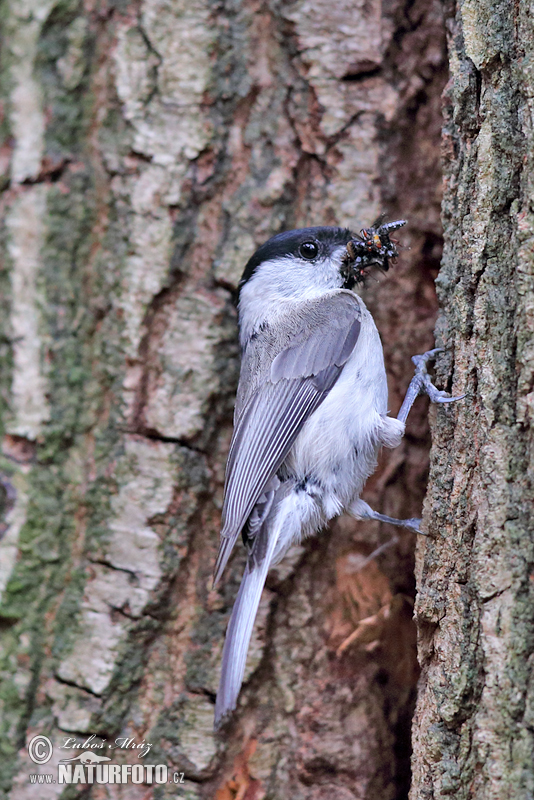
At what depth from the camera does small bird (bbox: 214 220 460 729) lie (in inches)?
77.0

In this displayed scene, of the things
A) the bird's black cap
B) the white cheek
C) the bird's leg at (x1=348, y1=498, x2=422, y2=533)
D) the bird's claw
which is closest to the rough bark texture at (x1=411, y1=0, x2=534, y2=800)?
the bird's claw

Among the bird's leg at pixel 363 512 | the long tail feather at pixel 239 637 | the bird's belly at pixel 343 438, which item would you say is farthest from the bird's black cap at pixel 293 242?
the long tail feather at pixel 239 637

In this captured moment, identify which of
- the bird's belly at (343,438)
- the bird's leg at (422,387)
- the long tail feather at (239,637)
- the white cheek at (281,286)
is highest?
the white cheek at (281,286)

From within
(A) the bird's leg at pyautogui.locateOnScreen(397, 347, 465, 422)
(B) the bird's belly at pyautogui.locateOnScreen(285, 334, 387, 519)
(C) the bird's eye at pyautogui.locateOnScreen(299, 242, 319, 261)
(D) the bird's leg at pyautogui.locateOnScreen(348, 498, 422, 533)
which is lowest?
(D) the bird's leg at pyautogui.locateOnScreen(348, 498, 422, 533)

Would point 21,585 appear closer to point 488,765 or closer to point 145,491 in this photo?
point 145,491

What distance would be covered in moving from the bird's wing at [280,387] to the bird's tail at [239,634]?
0.10 meters

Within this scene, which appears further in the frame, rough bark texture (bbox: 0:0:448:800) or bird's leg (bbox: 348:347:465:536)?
rough bark texture (bbox: 0:0:448:800)

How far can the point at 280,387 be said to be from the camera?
209cm

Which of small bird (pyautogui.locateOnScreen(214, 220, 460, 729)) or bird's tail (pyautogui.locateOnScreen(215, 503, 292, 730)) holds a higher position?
small bird (pyautogui.locateOnScreen(214, 220, 460, 729))

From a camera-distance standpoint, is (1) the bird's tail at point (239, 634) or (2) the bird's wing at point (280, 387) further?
(2) the bird's wing at point (280, 387)

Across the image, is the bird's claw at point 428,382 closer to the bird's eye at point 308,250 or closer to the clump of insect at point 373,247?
the clump of insect at point 373,247

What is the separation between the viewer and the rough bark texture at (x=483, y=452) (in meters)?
1.33

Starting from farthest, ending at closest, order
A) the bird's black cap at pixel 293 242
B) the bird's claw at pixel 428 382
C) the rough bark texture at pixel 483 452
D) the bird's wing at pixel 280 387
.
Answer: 1. the bird's black cap at pixel 293 242
2. the bird's wing at pixel 280 387
3. the bird's claw at pixel 428 382
4. the rough bark texture at pixel 483 452

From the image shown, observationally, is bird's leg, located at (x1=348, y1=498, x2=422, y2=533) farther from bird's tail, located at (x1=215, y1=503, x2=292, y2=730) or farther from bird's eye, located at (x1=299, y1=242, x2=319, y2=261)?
bird's eye, located at (x1=299, y1=242, x2=319, y2=261)
